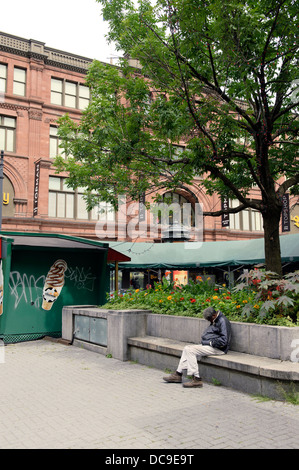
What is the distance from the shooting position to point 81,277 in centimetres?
1234

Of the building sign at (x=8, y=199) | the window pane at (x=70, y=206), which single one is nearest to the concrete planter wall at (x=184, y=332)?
the building sign at (x=8, y=199)

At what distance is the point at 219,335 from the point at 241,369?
79cm

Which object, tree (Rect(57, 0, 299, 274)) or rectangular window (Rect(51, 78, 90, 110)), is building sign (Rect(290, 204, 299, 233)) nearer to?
rectangular window (Rect(51, 78, 90, 110))

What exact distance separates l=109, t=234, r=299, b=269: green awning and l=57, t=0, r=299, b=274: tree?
6.60 metres

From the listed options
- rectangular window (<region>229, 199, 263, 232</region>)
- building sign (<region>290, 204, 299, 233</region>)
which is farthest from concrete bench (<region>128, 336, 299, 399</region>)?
building sign (<region>290, 204, 299, 233</region>)

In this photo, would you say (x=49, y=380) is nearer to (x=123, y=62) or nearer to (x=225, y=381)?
(x=225, y=381)

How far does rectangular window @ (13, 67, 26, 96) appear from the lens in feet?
87.9

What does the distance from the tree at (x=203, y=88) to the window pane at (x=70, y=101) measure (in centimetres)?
1771

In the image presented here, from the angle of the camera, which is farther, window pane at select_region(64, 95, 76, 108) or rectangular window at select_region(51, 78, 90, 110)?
window pane at select_region(64, 95, 76, 108)

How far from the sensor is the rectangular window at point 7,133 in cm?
2583

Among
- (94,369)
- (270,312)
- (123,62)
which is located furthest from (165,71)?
(94,369)

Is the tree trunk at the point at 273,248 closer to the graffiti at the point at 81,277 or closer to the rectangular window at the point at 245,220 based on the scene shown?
the graffiti at the point at 81,277

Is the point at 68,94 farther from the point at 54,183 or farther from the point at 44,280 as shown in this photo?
the point at 44,280
